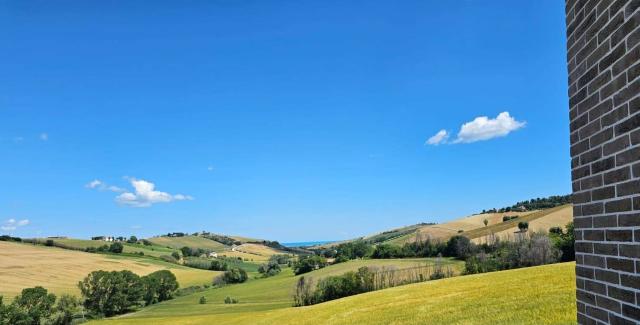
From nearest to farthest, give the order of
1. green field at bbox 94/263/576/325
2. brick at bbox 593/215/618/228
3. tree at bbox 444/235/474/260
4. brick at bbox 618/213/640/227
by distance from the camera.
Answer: brick at bbox 618/213/640/227 → brick at bbox 593/215/618/228 → green field at bbox 94/263/576/325 → tree at bbox 444/235/474/260

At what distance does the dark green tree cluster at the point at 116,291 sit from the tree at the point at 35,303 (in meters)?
7.34

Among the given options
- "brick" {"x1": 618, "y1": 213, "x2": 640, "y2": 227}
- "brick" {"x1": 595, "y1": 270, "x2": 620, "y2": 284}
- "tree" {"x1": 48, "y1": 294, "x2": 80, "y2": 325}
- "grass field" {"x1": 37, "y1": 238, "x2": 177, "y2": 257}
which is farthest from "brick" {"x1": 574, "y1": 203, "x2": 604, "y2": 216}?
"grass field" {"x1": 37, "y1": 238, "x2": 177, "y2": 257}

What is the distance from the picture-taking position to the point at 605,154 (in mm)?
4078

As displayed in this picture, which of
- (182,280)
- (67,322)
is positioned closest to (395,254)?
(182,280)

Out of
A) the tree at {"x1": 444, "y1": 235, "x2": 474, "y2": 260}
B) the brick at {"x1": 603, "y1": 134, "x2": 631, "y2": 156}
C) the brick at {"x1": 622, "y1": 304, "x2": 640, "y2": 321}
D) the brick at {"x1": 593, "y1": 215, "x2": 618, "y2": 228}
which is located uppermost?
the brick at {"x1": 603, "y1": 134, "x2": 631, "y2": 156}

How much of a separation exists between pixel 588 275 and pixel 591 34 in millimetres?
2160

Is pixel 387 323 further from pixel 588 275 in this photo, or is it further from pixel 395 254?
pixel 395 254

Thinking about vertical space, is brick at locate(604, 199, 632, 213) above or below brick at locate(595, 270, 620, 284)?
above

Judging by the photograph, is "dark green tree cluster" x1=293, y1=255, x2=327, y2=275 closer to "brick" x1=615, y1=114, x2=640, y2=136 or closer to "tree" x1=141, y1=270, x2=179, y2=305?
"tree" x1=141, y1=270, x2=179, y2=305

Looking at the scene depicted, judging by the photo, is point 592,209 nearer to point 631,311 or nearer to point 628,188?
point 628,188

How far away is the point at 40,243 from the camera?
15762cm

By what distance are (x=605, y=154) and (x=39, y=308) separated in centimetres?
10822

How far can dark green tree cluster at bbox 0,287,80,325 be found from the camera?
292ft

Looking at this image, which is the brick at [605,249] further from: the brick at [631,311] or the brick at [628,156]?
the brick at [628,156]
